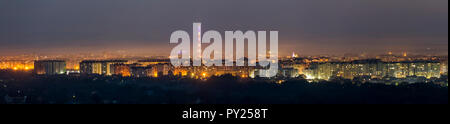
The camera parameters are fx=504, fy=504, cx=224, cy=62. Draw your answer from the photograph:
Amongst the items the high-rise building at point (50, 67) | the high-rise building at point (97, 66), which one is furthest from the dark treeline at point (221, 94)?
the high-rise building at point (97, 66)

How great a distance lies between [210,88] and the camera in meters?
14.5

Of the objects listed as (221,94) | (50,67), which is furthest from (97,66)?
(221,94)

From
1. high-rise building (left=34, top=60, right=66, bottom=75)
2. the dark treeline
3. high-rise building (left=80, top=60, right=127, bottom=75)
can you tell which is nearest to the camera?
the dark treeline

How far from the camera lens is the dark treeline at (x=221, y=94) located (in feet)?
41.9

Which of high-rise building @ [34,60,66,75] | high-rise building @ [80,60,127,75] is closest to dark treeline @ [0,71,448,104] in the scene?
high-rise building @ [34,60,66,75]

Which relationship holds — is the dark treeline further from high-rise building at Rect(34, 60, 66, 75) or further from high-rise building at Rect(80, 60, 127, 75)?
high-rise building at Rect(80, 60, 127, 75)

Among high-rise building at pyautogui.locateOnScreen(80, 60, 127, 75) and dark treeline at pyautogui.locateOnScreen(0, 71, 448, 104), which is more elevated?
high-rise building at pyautogui.locateOnScreen(80, 60, 127, 75)

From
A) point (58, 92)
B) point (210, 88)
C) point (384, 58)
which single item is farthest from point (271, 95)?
point (384, 58)

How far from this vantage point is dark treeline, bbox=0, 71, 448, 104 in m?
12.8

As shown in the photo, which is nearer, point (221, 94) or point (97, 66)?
point (221, 94)

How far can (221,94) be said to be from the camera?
1323 centimetres

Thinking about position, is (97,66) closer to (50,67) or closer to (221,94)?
(50,67)
